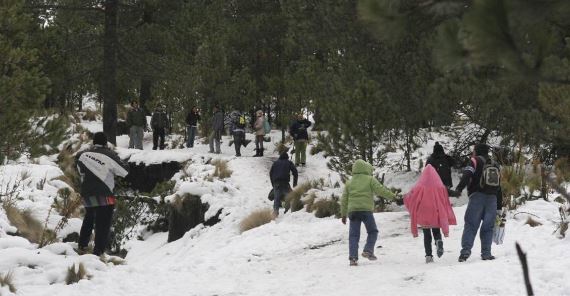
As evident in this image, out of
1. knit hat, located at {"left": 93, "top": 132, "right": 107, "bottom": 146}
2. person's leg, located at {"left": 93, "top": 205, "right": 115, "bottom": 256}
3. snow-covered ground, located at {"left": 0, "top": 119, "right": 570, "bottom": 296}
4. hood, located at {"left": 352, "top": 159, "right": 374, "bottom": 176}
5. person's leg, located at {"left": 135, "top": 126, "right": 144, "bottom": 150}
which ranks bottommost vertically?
snow-covered ground, located at {"left": 0, "top": 119, "right": 570, "bottom": 296}

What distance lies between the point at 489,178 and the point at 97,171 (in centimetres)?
514

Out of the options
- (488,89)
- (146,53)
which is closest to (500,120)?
(488,89)

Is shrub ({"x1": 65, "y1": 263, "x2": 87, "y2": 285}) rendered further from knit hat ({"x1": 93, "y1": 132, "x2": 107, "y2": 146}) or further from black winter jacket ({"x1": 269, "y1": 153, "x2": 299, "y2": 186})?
black winter jacket ({"x1": 269, "y1": 153, "x2": 299, "y2": 186})

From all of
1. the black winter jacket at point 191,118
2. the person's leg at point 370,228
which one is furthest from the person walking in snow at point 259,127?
the person's leg at point 370,228

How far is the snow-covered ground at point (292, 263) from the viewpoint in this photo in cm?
705

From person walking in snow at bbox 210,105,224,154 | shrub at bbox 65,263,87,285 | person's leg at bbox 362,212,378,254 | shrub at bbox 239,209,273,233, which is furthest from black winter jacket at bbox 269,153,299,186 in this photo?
shrub at bbox 65,263,87,285

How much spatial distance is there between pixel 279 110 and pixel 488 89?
40.3 feet

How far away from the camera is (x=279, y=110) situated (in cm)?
2362

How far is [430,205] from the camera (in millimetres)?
8500

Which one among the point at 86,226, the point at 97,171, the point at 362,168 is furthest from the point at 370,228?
the point at 86,226

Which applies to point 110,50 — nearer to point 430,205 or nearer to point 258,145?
point 258,145

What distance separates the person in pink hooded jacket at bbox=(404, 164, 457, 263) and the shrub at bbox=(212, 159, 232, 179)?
955cm

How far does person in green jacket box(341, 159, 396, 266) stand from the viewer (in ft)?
28.7

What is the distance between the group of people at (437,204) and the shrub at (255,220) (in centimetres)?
497
